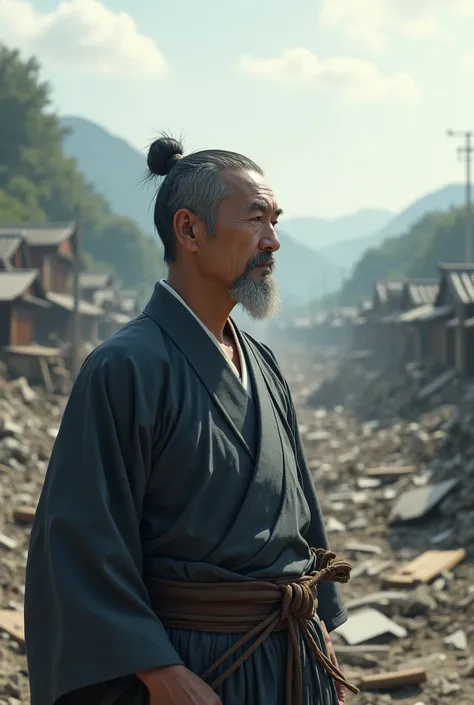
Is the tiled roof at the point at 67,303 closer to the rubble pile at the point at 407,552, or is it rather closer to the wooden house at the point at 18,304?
the wooden house at the point at 18,304

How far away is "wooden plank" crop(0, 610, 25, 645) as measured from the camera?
7280 mm

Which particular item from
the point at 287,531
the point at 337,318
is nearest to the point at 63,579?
the point at 287,531

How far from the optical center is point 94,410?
2492 millimetres

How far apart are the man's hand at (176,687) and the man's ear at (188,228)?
47.2 inches

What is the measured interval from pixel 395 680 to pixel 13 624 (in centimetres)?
311

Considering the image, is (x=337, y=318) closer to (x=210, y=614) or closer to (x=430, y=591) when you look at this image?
(x=430, y=591)

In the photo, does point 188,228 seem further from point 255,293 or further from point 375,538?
point 375,538

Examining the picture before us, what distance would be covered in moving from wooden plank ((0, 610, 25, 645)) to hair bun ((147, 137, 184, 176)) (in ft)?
17.0

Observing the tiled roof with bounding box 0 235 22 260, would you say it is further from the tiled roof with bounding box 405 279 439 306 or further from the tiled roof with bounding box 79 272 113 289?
the tiled roof with bounding box 405 279 439 306

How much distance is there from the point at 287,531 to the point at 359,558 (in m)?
8.66

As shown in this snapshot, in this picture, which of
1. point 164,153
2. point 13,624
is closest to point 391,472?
point 13,624

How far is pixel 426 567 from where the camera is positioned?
9883mm

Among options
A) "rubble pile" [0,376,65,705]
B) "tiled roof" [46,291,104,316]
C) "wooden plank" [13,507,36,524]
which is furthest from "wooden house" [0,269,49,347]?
"wooden plank" [13,507,36,524]

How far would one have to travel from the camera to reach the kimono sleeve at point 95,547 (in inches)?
93.4
